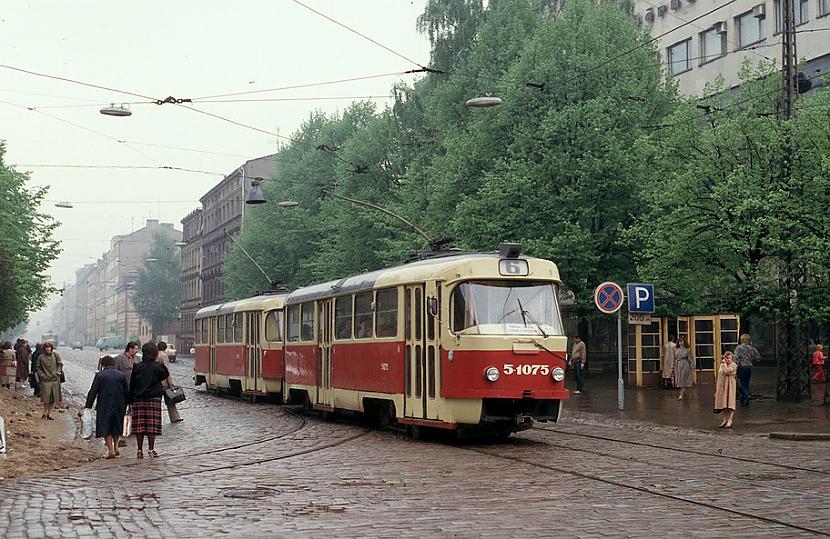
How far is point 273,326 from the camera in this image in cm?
2881

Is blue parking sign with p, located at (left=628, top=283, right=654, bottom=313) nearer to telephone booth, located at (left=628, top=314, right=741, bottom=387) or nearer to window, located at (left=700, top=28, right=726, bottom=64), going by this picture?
telephone booth, located at (left=628, top=314, right=741, bottom=387)

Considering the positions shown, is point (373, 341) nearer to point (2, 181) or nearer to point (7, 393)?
point (7, 393)

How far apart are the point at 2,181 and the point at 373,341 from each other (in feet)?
113

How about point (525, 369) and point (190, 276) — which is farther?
point (190, 276)

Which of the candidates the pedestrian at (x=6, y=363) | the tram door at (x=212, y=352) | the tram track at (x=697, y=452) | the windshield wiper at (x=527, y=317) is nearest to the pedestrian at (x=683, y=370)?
the tram track at (x=697, y=452)

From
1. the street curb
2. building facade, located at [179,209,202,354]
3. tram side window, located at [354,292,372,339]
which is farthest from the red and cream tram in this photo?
building facade, located at [179,209,202,354]

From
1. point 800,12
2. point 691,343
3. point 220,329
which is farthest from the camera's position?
point 800,12

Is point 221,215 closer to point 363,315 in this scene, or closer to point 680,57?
point 680,57

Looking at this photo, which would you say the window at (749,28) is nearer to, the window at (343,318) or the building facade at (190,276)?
the window at (343,318)

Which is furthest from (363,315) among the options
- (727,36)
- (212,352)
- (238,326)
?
(727,36)

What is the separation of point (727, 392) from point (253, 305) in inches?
578

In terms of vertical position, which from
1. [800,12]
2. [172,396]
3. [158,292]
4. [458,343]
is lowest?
[172,396]

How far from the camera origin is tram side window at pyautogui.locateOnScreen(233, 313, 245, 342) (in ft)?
106

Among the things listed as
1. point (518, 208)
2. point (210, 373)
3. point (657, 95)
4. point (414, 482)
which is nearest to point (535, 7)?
point (657, 95)
